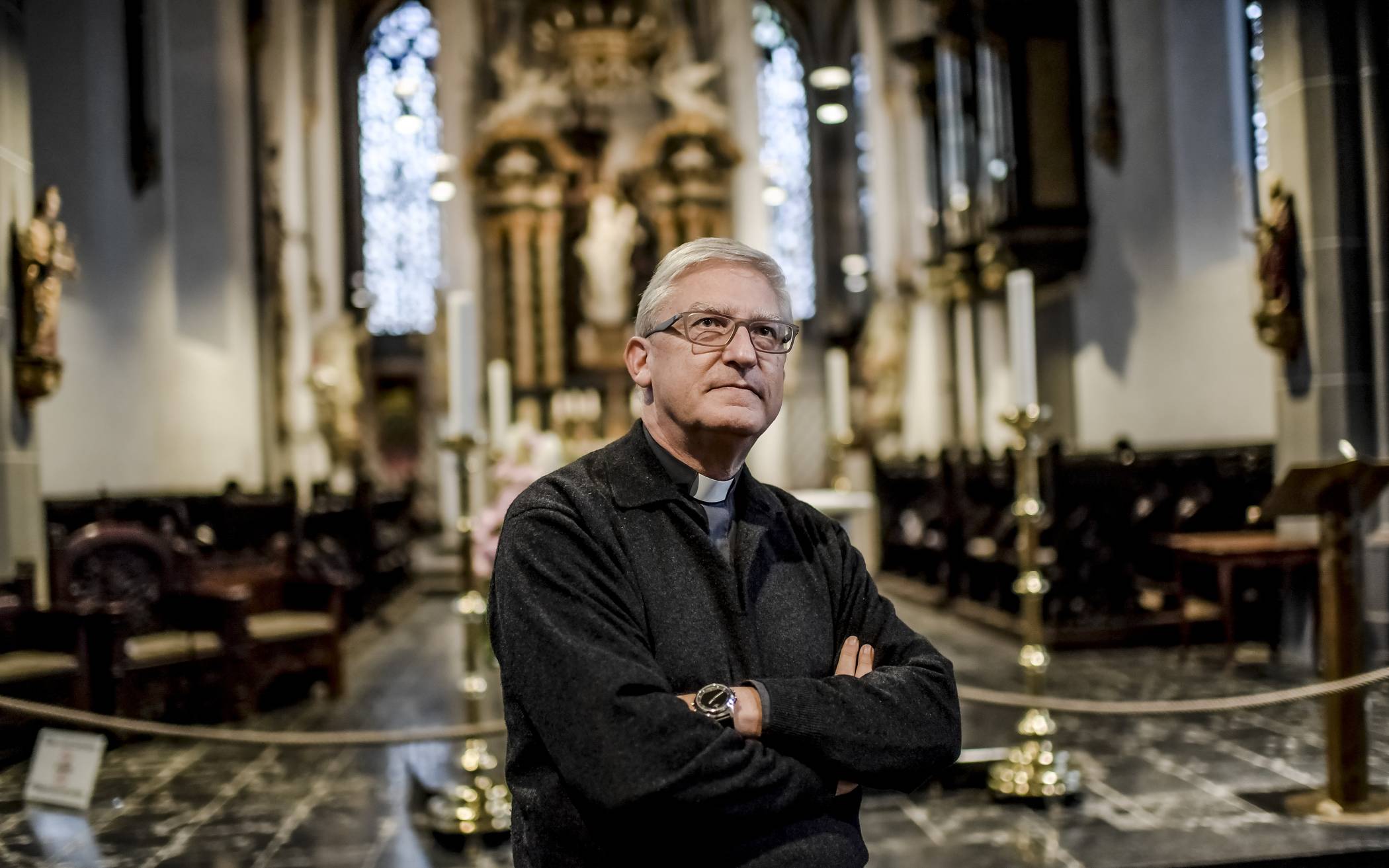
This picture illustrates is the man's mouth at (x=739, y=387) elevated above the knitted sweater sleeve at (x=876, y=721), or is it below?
above

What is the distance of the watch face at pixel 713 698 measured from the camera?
1.61 metres

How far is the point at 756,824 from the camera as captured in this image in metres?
1.59

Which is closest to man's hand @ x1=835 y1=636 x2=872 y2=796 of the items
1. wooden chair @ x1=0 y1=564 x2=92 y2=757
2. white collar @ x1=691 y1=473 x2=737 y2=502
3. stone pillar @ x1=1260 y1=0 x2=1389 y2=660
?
white collar @ x1=691 y1=473 x2=737 y2=502

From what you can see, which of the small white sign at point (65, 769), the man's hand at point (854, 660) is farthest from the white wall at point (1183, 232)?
the small white sign at point (65, 769)

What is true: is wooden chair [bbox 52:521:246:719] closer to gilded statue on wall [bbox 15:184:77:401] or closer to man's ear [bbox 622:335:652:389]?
gilded statue on wall [bbox 15:184:77:401]

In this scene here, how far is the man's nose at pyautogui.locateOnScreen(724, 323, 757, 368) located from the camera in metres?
1.71

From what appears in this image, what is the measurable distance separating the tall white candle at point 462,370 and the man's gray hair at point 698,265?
7.27 feet

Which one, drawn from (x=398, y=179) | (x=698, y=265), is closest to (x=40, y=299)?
(x=698, y=265)

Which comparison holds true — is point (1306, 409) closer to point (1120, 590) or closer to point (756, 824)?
point (1120, 590)

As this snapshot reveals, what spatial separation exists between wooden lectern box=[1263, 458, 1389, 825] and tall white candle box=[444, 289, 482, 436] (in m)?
2.59

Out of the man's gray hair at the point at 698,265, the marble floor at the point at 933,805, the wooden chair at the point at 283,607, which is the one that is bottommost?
the marble floor at the point at 933,805

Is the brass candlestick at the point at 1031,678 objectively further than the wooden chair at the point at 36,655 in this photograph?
No

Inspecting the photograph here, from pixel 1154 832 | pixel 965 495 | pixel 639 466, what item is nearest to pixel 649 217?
pixel 965 495

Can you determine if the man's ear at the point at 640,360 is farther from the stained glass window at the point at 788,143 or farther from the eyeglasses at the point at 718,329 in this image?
the stained glass window at the point at 788,143
